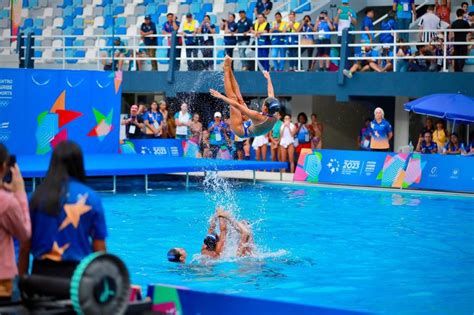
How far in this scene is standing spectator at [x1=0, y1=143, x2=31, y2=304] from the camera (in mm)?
6094

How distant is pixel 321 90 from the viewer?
79.5 feet

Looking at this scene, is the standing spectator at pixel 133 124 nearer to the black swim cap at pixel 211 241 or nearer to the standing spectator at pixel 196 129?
the standing spectator at pixel 196 129

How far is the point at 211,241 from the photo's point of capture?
1230 cm

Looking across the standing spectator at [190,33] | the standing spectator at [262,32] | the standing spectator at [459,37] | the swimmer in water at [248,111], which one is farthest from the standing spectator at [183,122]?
the swimmer in water at [248,111]

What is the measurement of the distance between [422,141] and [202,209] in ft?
20.9

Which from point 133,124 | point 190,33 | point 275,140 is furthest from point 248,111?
point 190,33

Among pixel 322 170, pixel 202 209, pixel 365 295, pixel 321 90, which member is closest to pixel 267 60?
pixel 321 90

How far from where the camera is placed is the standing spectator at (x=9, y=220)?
240 inches

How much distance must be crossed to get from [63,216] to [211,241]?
20.4 ft

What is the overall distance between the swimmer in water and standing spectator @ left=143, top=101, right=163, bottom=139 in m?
9.31

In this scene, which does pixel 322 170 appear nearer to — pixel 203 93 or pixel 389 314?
pixel 203 93

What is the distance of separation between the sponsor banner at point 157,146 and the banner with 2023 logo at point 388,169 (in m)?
3.65

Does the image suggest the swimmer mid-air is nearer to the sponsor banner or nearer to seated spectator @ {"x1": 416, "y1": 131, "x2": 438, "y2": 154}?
seated spectator @ {"x1": 416, "y1": 131, "x2": 438, "y2": 154}

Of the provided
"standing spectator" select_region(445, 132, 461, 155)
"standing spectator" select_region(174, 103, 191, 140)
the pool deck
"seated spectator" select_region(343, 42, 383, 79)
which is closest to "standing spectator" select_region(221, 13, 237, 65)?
"standing spectator" select_region(174, 103, 191, 140)
